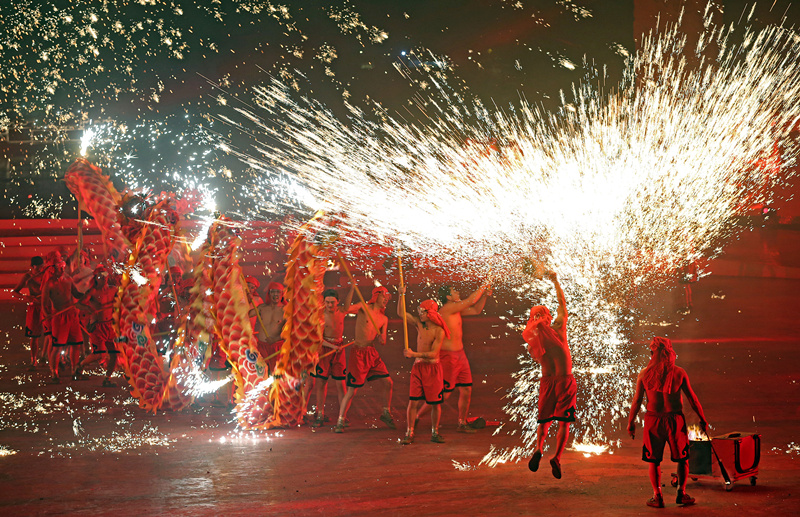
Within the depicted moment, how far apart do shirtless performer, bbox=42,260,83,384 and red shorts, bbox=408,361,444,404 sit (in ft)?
19.6

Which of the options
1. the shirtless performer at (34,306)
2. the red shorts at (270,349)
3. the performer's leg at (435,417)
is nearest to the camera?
the performer's leg at (435,417)

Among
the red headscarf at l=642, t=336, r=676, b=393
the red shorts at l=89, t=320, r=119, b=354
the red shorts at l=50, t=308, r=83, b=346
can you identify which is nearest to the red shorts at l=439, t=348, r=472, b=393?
the red headscarf at l=642, t=336, r=676, b=393

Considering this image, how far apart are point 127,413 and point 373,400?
10.4 feet

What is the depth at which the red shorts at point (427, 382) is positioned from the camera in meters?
7.41

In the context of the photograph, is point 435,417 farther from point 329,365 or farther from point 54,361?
point 54,361

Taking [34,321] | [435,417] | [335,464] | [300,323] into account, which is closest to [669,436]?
[435,417]

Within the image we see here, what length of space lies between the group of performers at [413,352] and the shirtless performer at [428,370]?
0.01m

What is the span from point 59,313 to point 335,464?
20.5ft

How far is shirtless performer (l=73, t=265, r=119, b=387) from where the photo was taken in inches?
403

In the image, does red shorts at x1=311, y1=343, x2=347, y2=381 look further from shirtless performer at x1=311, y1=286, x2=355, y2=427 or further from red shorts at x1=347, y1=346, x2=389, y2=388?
red shorts at x1=347, y1=346, x2=389, y2=388

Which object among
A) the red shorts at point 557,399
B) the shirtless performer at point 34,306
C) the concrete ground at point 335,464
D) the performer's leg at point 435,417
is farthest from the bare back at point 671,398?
the shirtless performer at point 34,306

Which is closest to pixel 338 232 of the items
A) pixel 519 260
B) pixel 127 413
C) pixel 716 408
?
pixel 127 413

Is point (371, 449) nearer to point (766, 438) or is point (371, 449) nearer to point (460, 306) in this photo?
point (460, 306)

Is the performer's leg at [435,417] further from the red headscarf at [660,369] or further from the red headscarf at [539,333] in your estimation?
the red headscarf at [660,369]
